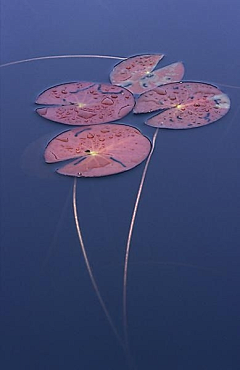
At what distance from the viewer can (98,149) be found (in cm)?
129

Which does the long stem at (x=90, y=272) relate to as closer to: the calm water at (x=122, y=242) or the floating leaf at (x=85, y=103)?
the calm water at (x=122, y=242)

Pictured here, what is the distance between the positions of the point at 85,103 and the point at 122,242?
487 mm

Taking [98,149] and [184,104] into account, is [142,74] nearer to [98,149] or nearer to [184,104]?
[184,104]

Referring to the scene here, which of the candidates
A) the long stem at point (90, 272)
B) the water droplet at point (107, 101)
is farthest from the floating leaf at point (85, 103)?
the long stem at point (90, 272)

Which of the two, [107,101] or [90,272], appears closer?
[90,272]

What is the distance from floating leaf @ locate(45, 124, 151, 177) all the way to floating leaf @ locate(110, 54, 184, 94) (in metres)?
0.19

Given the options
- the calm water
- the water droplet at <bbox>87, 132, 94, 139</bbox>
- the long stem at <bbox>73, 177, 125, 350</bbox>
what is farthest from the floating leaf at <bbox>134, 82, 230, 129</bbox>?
the long stem at <bbox>73, 177, 125, 350</bbox>

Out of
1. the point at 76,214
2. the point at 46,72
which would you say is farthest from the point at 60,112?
the point at 76,214

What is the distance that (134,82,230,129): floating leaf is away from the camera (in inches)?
54.1

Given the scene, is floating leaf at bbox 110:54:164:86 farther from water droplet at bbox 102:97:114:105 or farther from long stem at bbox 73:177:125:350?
long stem at bbox 73:177:125:350

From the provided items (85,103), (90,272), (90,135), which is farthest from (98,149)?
(90,272)

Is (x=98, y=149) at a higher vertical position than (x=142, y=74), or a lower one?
lower

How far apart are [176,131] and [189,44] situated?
1.44 ft

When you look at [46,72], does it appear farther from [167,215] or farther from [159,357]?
[159,357]
